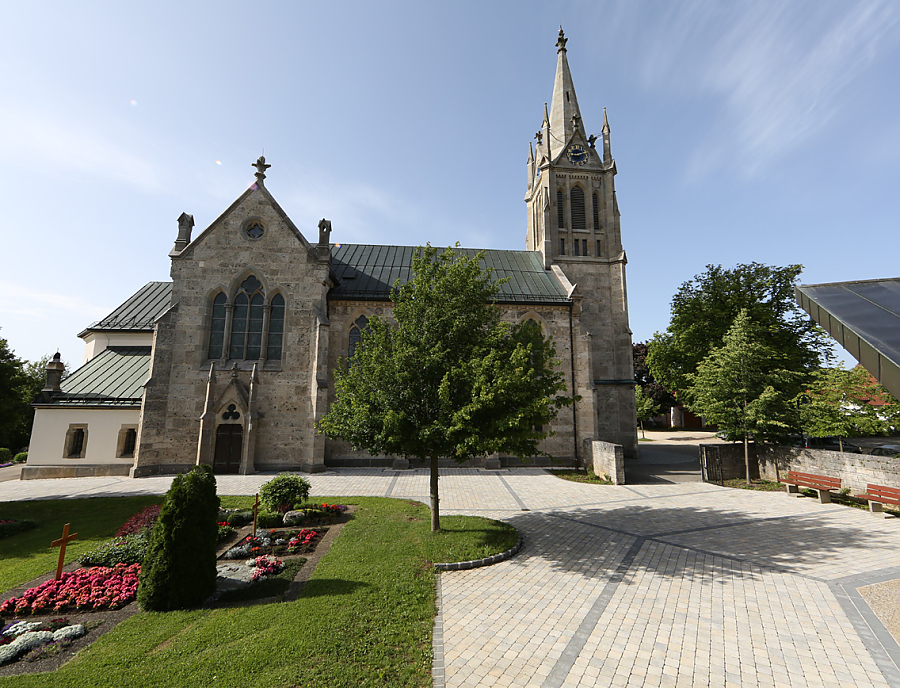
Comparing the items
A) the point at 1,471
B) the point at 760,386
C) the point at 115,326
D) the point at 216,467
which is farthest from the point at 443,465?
the point at 1,471

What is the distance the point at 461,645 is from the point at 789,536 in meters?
10.4

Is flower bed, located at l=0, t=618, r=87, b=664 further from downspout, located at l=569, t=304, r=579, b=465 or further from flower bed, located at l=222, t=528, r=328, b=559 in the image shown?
downspout, located at l=569, t=304, r=579, b=465

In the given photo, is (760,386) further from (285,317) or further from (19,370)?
(19,370)

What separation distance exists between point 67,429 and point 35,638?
2030 cm

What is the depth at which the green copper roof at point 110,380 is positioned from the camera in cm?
2142

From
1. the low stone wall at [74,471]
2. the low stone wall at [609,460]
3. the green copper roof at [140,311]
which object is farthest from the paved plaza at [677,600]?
the green copper roof at [140,311]

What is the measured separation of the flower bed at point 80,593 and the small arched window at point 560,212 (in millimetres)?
29495

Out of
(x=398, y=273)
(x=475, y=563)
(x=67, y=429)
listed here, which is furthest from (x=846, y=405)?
(x=67, y=429)

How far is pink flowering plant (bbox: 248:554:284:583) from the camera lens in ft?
27.2

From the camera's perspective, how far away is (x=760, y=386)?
1916 centimetres

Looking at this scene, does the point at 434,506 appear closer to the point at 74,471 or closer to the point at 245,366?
the point at 245,366

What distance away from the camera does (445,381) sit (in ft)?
30.9

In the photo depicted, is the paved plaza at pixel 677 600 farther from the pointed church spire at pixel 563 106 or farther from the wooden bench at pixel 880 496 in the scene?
the pointed church spire at pixel 563 106

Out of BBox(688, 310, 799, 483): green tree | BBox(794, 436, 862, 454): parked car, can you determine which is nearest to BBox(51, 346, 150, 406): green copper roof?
BBox(688, 310, 799, 483): green tree
